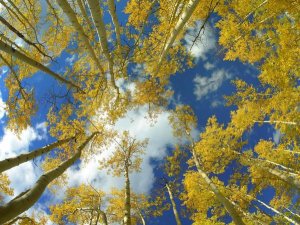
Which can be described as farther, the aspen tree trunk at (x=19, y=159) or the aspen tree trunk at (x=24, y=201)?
the aspen tree trunk at (x=19, y=159)

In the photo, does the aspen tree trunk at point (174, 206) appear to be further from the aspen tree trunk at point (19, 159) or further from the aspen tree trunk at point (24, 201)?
the aspen tree trunk at point (24, 201)

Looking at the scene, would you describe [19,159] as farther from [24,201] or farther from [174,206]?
[174,206]

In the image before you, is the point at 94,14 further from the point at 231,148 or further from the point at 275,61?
the point at 231,148

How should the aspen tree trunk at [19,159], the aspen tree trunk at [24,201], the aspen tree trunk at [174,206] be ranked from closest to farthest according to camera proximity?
1. the aspen tree trunk at [24,201]
2. the aspen tree trunk at [19,159]
3. the aspen tree trunk at [174,206]

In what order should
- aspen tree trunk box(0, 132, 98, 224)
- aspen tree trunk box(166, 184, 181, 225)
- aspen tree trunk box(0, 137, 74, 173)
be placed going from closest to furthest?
aspen tree trunk box(0, 132, 98, 224), aspen tree trunk box(0, 137, 74, 173), aspen tree trunk box(166, 184, 181, 225)

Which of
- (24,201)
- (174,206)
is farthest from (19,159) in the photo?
(174,206)

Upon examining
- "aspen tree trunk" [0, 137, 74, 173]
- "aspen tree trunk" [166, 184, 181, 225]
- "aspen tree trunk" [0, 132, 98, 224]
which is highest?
"aspen tree trunk" [166, 184, 181, 225]

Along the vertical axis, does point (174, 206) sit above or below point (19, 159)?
above

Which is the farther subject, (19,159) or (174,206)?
(174,206)

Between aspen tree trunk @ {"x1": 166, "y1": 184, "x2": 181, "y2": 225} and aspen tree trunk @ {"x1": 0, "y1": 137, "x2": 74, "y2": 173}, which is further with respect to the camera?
aspen tree trunk @ {"x1": 166, "y1": 184, "x2": 181, "y2": 225}

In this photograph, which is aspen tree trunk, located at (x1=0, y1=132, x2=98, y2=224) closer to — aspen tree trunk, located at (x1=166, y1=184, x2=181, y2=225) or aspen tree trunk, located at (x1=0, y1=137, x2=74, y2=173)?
aspen tree trunk, located at (x1=0, y1=137, x2=74, y2=173)

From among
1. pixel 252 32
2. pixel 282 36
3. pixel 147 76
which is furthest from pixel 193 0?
pixel 252 32

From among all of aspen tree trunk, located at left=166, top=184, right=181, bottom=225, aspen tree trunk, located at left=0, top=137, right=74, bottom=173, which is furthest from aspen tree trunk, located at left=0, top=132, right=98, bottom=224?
aspen tree trunk, located at left=166, top=184, right=181, bottom=225

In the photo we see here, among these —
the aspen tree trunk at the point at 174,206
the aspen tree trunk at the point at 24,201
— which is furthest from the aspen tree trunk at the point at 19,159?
the aspen tree trunk at the point at 174,206
